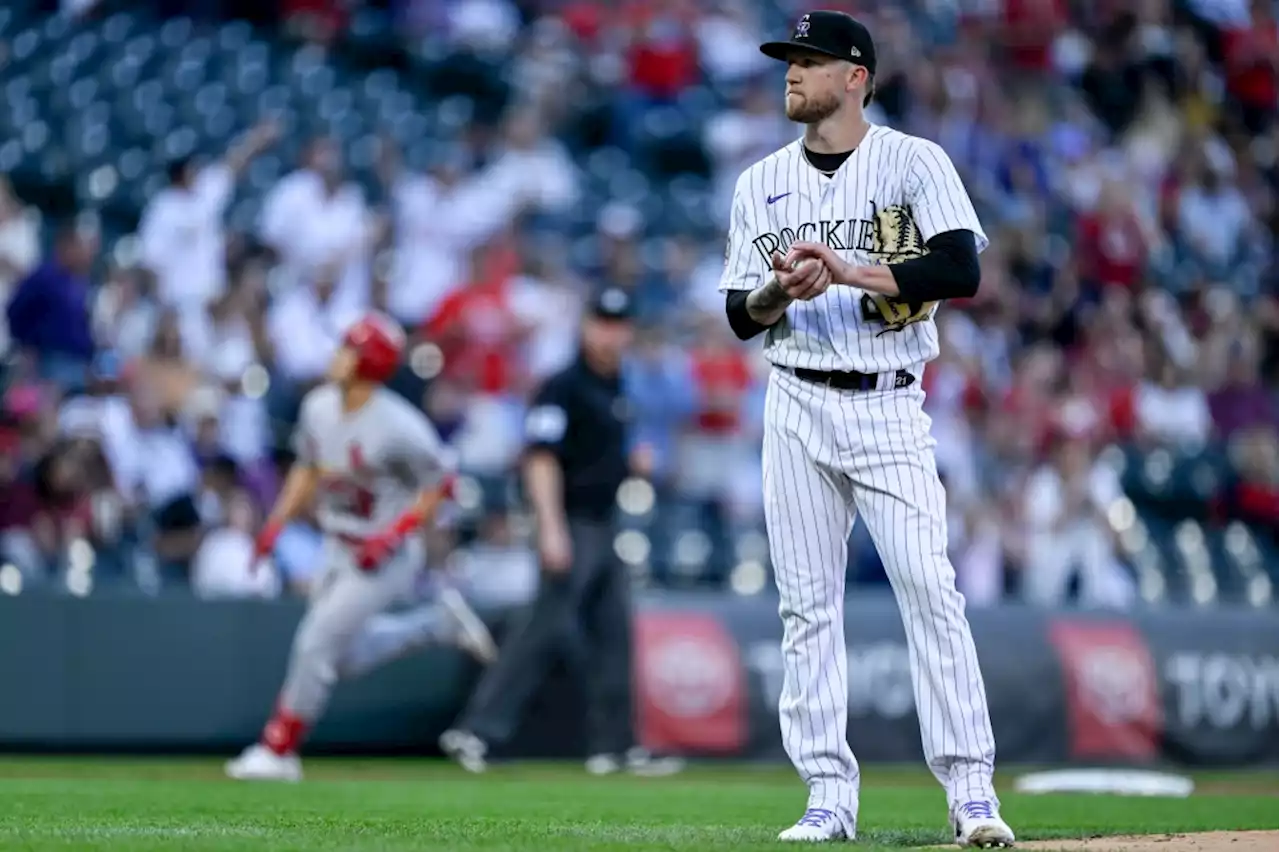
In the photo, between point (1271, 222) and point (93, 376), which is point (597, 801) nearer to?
point (93, 376)

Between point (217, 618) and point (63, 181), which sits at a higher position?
point (63, 181)

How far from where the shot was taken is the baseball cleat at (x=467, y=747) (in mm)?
10305

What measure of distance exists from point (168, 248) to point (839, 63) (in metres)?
8.50

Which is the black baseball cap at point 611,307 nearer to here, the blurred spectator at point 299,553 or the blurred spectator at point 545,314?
the blurred spectator at point 299,553

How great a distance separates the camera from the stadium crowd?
38.6ft

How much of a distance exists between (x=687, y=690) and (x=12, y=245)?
5398mm

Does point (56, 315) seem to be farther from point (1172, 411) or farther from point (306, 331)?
point (1172, 411)

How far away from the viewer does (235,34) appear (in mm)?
16781

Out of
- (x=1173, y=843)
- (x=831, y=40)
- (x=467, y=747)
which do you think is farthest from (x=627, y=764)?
(x=831, y=40)

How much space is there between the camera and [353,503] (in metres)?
9.88

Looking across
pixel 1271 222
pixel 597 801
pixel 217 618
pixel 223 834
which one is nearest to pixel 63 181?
pixel 217 618

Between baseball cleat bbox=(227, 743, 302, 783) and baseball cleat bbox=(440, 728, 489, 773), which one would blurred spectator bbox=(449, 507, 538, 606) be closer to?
baseball cleat bbox=(440, 728, 489, 773)

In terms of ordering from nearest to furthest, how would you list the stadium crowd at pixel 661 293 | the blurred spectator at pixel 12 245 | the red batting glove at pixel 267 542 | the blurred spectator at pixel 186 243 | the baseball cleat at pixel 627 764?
the red batting glove at pixel 267 542 → the baseball cleat at pixel 627 764 → the stadium crowd at pixel 661 293 → the blurred spectator at pixel 12 245 → the blurred spectator at pixel 186 243

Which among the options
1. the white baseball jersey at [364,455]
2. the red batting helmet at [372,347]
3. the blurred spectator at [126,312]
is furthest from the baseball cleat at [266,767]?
the blurred spectator at [126,312]
